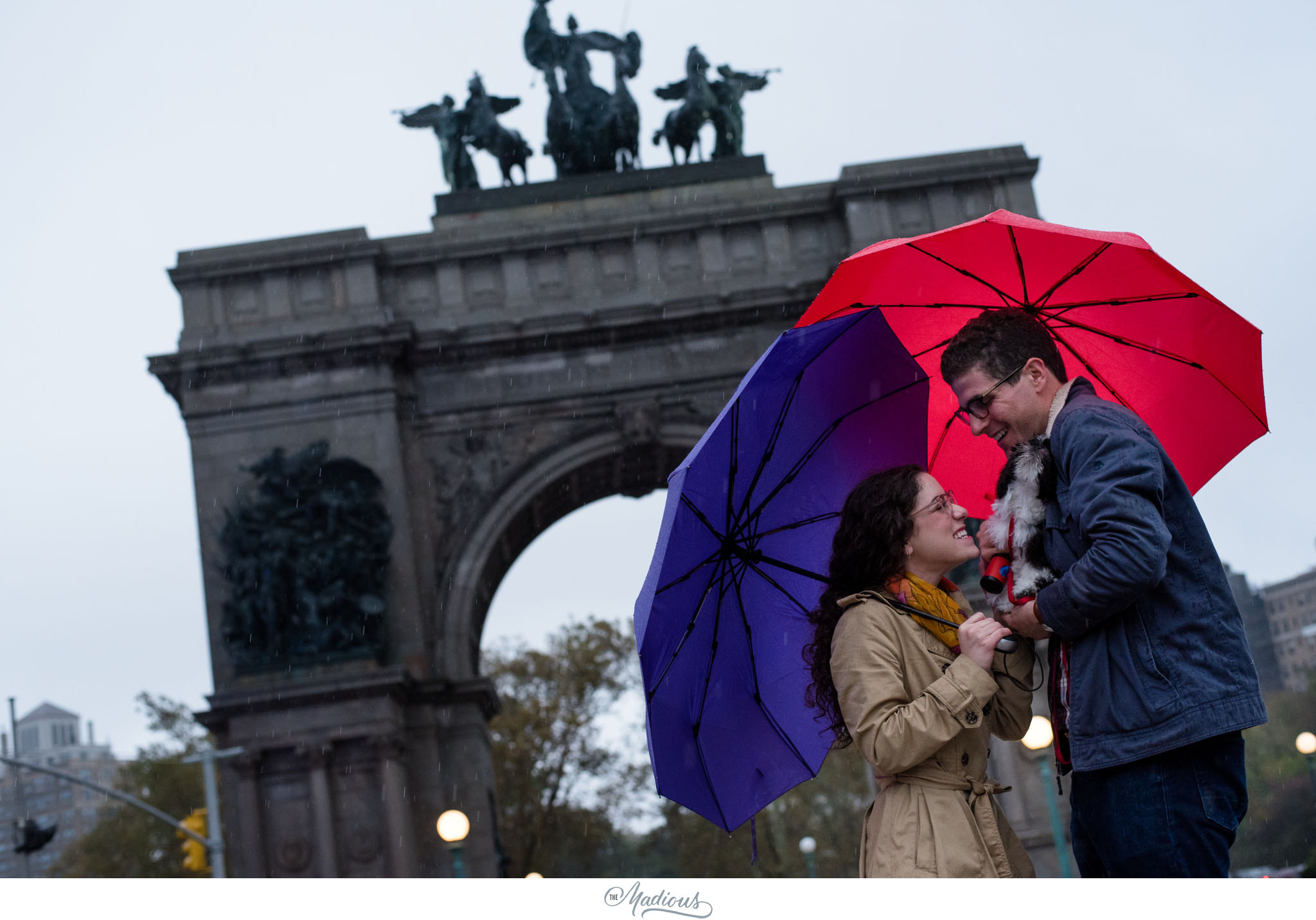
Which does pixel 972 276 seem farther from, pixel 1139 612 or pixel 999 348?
pixel 1139 612

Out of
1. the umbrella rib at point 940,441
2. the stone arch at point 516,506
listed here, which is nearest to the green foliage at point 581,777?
the stone arch at point 516,506

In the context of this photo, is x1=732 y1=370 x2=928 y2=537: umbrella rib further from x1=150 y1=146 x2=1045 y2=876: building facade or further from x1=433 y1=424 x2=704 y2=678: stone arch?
x1=433 y1=424 x2=704 y2=678: stone arch

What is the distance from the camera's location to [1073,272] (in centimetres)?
435

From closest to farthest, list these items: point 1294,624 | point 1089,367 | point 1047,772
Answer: point 1089,367 → point 1047,772 → point 1294,624

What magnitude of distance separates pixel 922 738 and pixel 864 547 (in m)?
0.61

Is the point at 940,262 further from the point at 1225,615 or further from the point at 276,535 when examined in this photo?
the point at 276,535

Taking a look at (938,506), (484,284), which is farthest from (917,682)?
(484,284)

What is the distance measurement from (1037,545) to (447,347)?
1835 centimetres

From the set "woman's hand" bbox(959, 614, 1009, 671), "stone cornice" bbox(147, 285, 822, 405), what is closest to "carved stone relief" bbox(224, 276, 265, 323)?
"stone cornice" bbox(147, 285, 822, 405)

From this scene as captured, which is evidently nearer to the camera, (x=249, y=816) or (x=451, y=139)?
(x=249, y=816)

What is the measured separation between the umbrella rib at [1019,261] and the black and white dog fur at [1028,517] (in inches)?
30.2

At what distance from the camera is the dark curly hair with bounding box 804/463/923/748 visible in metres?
3.87
